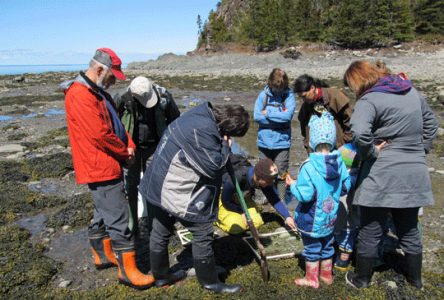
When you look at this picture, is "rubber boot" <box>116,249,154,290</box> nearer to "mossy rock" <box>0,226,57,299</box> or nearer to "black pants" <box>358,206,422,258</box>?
"mossy rock" <box>0,226,57,299</box>

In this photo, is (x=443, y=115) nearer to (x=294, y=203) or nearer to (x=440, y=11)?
(x=294, y=203)

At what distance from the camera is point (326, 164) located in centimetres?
372

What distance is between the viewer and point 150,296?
4168 millimetres

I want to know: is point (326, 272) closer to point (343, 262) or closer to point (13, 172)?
point (343, 262)

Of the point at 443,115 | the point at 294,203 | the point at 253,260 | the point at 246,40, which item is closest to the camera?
the point at 253,260

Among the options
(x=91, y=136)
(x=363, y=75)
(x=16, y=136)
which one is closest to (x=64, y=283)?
(x=91, y=136)

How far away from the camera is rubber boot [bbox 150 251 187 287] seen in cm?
417

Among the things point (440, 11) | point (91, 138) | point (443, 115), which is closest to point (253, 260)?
point (91, 138)

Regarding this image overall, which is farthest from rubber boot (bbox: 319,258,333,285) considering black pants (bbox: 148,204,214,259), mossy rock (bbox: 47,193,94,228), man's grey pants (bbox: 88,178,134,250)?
mossy rock (bbox: 47,193,94,228)

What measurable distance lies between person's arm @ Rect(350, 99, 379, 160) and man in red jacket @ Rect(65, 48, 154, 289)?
2459 millimetres

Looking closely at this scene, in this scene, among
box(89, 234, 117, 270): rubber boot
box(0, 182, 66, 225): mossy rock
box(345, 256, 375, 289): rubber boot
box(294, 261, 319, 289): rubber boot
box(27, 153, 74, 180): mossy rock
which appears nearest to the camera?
box(345, 256, 375, 289): rubber boot

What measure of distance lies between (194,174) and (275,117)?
2.60 metres

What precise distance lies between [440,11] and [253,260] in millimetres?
66058

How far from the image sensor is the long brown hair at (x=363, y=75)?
145 inches
